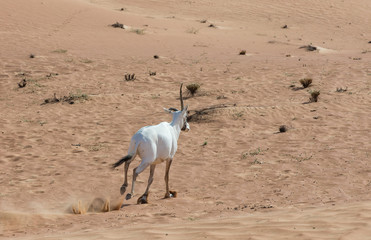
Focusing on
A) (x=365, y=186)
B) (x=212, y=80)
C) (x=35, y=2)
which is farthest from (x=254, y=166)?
(x=35, y=2)

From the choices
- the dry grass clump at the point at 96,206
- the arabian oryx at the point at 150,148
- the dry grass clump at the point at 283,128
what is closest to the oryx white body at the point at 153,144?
the arabian oryx at the point at 150,148

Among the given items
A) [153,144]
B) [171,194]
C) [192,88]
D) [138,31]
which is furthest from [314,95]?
[138,31]

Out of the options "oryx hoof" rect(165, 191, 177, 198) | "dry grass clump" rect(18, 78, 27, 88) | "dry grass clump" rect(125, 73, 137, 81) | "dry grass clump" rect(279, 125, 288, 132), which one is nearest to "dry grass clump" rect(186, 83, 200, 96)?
"dry grass clump" rect(125, 73, 137, 81)

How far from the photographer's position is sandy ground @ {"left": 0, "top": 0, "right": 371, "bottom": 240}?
7695mm

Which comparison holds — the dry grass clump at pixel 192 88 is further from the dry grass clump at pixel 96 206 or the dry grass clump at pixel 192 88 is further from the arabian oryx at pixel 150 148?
the dry grass clump at pixel 96 206

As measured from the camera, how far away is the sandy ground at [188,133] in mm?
7695

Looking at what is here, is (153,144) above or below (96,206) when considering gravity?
above

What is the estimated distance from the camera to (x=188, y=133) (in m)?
14.3

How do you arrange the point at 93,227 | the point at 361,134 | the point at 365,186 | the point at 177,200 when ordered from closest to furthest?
the point at 93,227, the point at 177,200, the point at 365,186, the point at 361,134

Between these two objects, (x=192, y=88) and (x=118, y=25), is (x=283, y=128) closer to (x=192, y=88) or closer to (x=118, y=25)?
(x=192, y=88)

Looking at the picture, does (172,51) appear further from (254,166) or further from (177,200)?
(177,200)

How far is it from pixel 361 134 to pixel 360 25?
26.4m

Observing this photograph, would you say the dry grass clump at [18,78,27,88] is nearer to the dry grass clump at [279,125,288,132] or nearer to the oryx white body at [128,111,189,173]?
the dry grass clump at [279,125,288,132]

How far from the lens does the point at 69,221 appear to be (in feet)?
26.0
